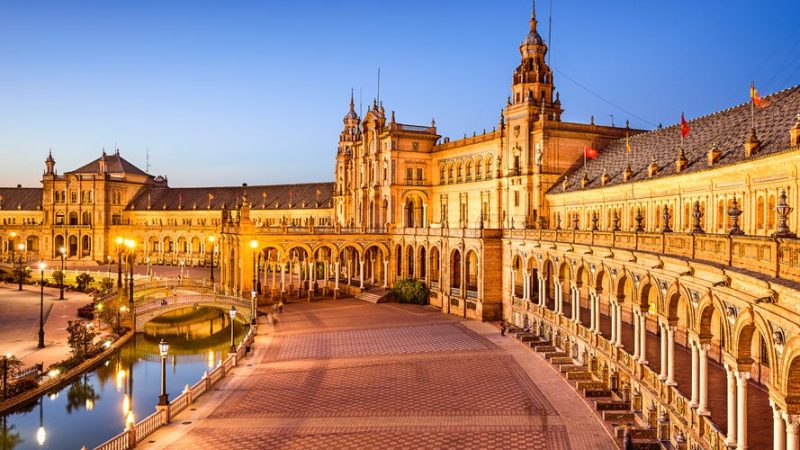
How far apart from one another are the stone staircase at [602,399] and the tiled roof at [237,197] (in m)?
67.8

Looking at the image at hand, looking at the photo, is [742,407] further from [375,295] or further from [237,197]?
[237,197]

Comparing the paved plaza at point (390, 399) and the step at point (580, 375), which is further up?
the step at point (580, 375)

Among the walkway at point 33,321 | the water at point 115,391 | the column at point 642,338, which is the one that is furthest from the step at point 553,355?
the walkway at point 33,321

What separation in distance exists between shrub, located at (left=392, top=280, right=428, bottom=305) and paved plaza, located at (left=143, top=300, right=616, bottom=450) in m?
15.1

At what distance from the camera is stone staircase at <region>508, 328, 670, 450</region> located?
23969mm

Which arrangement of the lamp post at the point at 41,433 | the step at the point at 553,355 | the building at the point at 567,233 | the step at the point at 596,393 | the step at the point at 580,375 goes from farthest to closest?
the step at the point at 553,355
the step at the point at 580,375
the lamp post at the point at 41,433
the step at the point at 596,393
the building at the point at 567,233

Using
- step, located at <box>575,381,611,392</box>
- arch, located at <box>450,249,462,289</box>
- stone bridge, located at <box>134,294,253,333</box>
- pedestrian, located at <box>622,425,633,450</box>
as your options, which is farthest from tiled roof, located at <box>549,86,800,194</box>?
stone bridge, located at <box>134,294,253,333</box>

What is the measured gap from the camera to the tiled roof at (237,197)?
106312mm

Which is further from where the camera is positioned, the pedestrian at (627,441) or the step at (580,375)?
the step at (580,375)

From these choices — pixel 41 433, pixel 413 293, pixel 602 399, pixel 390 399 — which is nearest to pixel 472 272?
pixel 413 293

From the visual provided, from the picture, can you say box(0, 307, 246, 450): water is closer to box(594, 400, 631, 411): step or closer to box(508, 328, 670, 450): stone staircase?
box(508, 328, 670, 450): stone staircase

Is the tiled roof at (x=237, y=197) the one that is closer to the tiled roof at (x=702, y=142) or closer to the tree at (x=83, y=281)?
the tree at (x=83, y=281)

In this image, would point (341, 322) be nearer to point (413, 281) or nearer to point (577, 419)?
point (413, 281)

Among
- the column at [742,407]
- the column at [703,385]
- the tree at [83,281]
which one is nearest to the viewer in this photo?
the column at [742,407]
